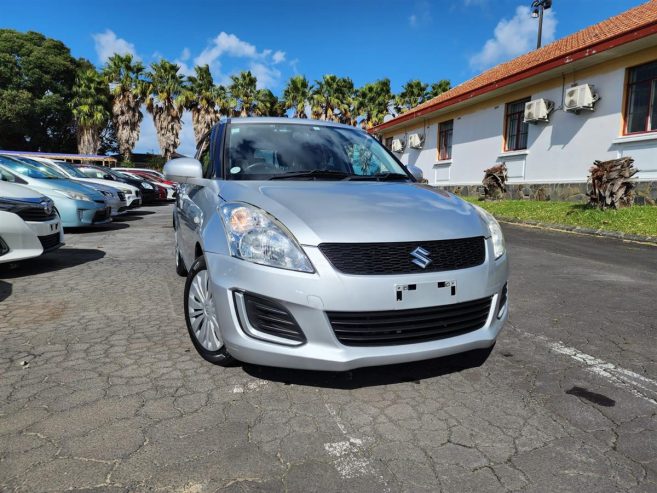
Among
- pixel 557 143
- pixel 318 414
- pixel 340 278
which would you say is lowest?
pixel 318 414

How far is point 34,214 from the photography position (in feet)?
16.9

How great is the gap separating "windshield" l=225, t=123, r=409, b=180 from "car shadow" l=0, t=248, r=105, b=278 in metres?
3.43

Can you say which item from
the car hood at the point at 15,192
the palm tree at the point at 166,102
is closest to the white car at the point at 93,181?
the car hood at the point at 15,192

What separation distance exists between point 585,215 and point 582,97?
12.9 feet

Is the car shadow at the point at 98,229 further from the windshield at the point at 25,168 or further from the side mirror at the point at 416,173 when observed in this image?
the side mirror at the point at 416,173

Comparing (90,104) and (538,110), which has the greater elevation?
(90,104)

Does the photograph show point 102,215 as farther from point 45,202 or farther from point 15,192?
point 15,192

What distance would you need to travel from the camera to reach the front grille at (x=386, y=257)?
7.20 ft

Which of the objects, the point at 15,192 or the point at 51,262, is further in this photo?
the point at 51,262

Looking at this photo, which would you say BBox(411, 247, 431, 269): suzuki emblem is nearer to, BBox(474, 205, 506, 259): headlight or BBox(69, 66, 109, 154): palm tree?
BBox(474, 205, 506, 259): headlight

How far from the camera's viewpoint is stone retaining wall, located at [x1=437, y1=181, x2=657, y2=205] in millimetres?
10711

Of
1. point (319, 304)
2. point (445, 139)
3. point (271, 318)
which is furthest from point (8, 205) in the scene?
point (445, 139)

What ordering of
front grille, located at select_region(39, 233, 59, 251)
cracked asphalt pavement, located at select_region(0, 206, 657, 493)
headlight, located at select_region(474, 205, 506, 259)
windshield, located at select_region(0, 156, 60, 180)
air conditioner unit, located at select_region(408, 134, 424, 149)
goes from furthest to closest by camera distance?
air conditioner unit, located at select_region(408, 134, 424, 149), windshield, located at select_region(0, 156, 60, 180), front grille, located at select_region(39, 233, 59, 251), headlight, located at select_region(474, 205, 506, 259), cracked asphalt pavement, located at select_region(0, 206, 657, 493)

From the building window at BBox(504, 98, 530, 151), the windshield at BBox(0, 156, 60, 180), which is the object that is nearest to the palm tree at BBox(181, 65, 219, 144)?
the building window at BBox(504, 98, 530, 151)
